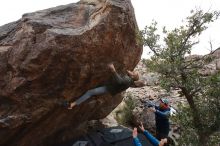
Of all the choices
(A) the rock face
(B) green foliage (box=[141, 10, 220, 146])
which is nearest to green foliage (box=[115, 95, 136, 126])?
(A) the rock face

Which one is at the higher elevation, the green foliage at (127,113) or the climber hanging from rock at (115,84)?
the climber hanging from rock at (115,84)

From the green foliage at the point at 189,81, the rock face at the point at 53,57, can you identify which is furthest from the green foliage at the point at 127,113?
the green foliage at the point at 189,81

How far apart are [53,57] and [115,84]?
9.25 ft

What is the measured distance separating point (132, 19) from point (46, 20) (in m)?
3.59

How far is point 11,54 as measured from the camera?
43.8 feet

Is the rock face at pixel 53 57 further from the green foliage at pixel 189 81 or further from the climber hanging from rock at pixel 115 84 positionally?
the green foliage at pixel 189 81

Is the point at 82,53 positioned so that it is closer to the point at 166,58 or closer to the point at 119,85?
the point at 119,85

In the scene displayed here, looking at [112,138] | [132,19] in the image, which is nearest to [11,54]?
[132,19]

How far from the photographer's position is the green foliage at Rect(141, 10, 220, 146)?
39.1 feet

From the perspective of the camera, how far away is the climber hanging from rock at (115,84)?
1423 centimetres

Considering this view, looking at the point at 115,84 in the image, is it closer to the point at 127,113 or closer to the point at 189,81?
the point at 189,81

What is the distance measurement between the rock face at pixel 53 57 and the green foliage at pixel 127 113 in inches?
300

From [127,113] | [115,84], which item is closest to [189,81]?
[115,84]

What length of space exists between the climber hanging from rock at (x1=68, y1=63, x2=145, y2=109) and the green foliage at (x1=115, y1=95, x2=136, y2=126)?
7.64 meters
